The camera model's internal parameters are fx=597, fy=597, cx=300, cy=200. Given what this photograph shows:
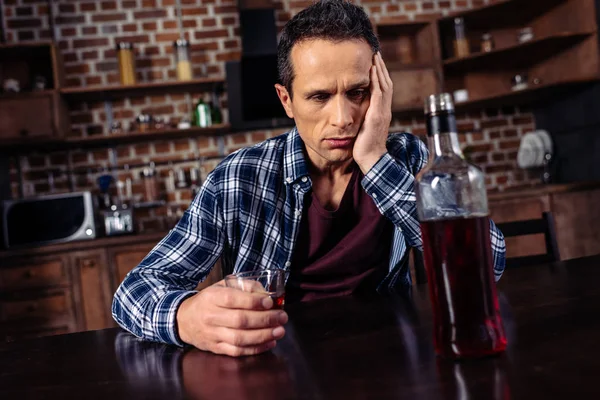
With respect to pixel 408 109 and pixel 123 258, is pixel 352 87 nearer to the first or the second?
pixel 123 258

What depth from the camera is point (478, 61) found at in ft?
13.0

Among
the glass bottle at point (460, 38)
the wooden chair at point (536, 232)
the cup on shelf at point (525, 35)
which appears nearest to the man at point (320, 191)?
the wooden chair at point (536, 232)

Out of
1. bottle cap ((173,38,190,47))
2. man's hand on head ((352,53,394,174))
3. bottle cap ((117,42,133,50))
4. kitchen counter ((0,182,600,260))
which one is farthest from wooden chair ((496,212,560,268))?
bottle cap ((117,42,133,50))

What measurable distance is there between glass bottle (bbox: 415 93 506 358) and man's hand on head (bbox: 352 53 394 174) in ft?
2.09

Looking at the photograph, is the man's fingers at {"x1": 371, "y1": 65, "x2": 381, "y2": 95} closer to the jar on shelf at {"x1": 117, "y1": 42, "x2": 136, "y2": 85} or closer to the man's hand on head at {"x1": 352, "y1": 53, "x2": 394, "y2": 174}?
the man's hand on head at {"x1": 352, "y1": 53, "x2": 394, "y2": 174}

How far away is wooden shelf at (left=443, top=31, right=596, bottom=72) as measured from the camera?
357cm

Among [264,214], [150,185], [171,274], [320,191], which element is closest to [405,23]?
[150,185]

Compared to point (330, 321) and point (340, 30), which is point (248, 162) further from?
point (330, 321)

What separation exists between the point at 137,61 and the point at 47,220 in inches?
48.6

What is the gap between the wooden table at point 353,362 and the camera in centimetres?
60

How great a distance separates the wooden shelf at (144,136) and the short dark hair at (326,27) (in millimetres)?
2334

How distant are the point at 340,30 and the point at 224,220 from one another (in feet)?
1.70

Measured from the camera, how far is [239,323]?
31.1 inches

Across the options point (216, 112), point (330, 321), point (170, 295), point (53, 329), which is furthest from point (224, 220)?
point (216, 112)
